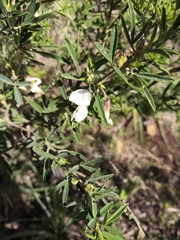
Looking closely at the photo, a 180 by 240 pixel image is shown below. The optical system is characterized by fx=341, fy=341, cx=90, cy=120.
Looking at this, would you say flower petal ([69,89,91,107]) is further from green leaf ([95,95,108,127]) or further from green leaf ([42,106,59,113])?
green leaf ([42,106,59,113])

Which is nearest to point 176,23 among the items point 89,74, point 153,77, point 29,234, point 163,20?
point 163,20

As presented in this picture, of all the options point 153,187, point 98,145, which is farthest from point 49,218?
point 153,187

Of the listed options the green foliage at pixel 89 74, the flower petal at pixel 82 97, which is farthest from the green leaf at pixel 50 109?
the flower petal at pixel 82 97

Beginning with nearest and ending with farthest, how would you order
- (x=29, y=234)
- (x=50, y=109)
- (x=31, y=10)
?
(x=31, y=10) < (x=50, y=109) < (x=29, y=234)

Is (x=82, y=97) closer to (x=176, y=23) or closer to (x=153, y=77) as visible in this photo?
(x=153, y=77)

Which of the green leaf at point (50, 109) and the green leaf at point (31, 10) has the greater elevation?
the green leaf at point (31, 10)

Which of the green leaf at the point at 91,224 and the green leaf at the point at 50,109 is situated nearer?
the green leaf at the point at 91,224

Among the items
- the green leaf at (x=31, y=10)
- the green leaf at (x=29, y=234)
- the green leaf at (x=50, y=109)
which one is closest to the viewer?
the green leaf at (x=31, y=10)

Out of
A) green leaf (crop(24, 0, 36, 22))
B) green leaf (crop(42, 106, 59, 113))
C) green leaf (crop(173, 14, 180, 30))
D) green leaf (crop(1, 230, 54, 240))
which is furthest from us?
green leaf (crop(1, 230, 54, 240))

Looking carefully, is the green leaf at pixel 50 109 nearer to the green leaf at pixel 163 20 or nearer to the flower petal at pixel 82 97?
the flower petal at pixel 82 97

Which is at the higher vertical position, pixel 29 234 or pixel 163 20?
pixel 163 20

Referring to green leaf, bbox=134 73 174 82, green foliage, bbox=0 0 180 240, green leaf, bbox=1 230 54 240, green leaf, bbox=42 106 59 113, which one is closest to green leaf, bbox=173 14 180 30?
green foliage, bbox=0 0 180 240
